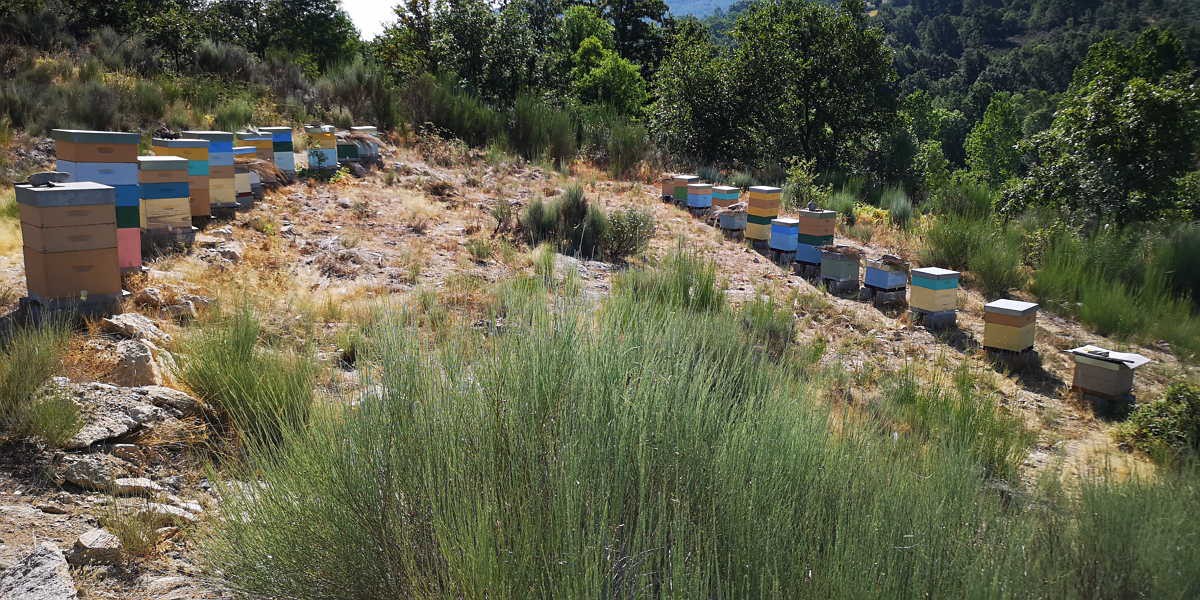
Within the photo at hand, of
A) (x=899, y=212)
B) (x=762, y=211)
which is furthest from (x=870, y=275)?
(x=899, y=212)

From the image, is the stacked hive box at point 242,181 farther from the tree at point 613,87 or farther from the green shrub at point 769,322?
the tree at point 613,87

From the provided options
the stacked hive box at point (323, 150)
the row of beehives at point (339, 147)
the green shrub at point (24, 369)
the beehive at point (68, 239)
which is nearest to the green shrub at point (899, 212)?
the row of beehives at point (339, 147)

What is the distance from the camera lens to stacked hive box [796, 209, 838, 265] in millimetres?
9922

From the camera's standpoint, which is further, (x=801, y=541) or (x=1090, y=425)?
Answer: (x=1090, y=425)

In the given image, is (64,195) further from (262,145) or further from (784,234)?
(784,234)

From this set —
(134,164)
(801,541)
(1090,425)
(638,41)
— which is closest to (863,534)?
(801,541)

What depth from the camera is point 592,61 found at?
102 feet

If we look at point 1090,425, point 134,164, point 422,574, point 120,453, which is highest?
point 134,164

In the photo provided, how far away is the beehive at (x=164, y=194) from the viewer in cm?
738

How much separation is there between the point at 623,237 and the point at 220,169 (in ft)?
15.9

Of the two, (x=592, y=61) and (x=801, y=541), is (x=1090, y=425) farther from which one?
(x=592, y=61)

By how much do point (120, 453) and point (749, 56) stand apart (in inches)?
680

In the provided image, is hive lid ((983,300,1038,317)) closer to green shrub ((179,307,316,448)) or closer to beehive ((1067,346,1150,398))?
beehive ((1067,346,1150,398))

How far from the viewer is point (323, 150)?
11305 mm
